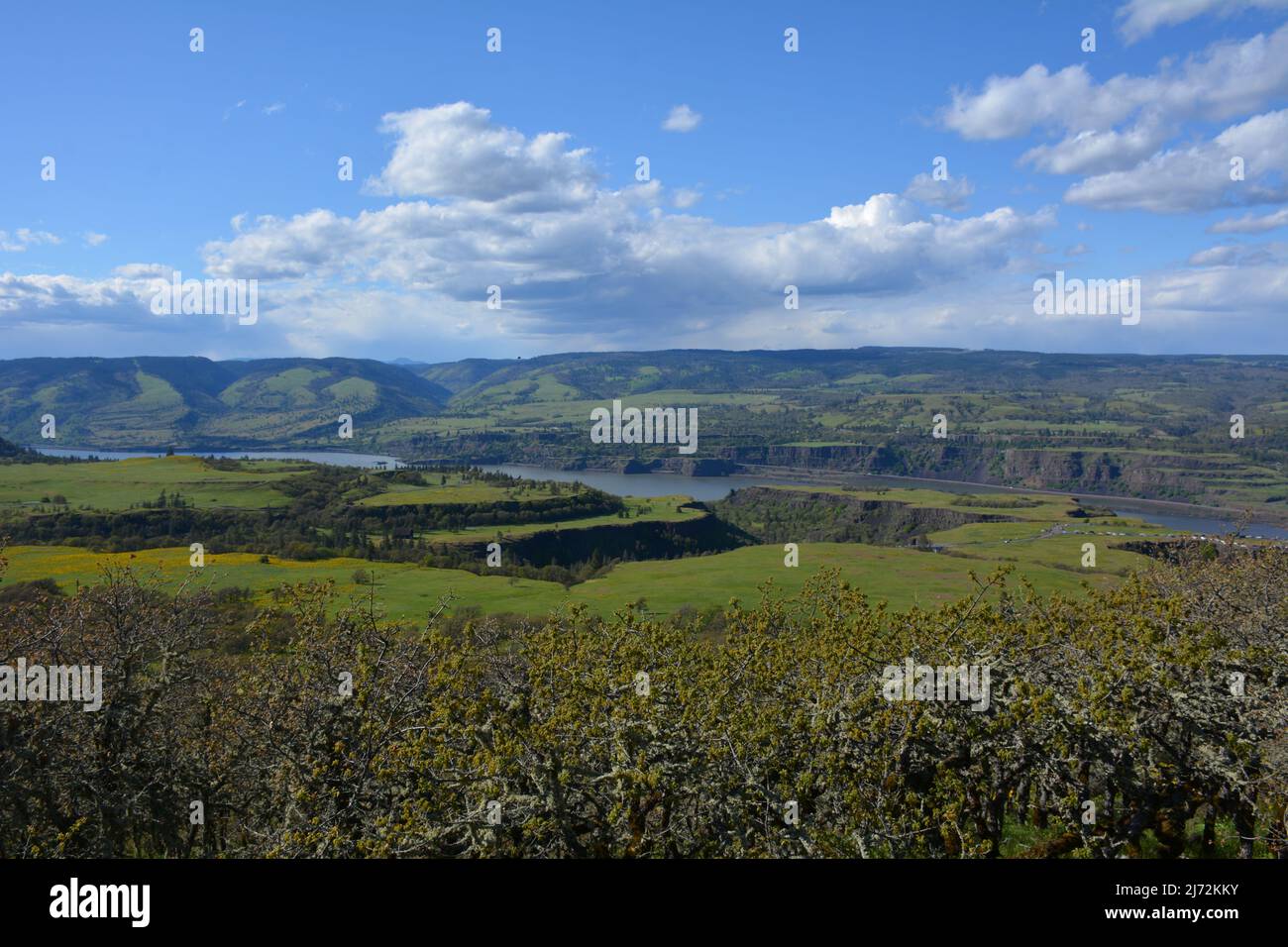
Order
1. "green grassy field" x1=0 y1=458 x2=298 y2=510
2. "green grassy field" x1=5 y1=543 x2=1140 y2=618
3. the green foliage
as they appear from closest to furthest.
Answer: the green foliage < "green grassy field" x1=5 y1=543 x2=1140 y2=618 < "green grassy field" x1=0 y1=458 x2=298 y2=510

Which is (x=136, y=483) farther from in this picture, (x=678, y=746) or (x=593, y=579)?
(x=678, y=746)

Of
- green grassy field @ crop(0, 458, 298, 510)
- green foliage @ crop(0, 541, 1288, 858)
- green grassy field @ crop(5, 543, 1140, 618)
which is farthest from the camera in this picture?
green grassy field @ crop(0, 458, 298, 510)

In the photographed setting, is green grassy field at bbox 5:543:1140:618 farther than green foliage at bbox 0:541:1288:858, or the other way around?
green grassy field at bbox 5:543:1140:618

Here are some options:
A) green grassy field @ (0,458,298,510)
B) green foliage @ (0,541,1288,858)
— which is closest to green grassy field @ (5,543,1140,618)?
green foliage @ (0,541,1288,858)

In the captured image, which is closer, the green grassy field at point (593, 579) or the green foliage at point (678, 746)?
the green foliage at point (678, 746)

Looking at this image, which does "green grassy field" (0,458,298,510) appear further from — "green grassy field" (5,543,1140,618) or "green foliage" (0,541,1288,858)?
"green foliage" (0,541,1288,858)

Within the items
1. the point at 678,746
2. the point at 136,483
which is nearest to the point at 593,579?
the point at 678,746

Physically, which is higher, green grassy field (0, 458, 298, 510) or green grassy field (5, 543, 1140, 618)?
green grassy field (0, 458, 298, 510)

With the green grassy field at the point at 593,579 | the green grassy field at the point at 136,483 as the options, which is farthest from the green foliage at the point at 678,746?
the green grassy field at the point at 136,483

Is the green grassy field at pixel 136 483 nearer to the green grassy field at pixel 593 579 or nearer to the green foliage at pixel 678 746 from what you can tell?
the green grassy field at pixel 593 579

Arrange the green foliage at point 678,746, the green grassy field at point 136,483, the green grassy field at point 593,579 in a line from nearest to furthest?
1. the green foliage at point 678,746
2. the green grassy field at point 593,579
3. the green grassy field at point 136,483
